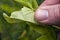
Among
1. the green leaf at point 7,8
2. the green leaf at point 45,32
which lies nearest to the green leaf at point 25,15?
the green leaf at point 45,32

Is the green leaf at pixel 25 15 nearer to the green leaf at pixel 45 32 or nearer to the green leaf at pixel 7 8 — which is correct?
the green leaf at pixel 45 32

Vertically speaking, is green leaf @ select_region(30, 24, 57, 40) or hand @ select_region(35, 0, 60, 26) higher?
hand @ select_region(35, 0, 60, 26)

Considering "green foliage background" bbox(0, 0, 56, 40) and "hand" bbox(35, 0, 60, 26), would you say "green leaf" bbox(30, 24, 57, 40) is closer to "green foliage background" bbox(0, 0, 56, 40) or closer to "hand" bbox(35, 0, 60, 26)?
"hand" bbox(35, 0, 60, 26)

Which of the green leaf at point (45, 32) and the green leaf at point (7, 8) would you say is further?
the green leaf at point (7, 8)

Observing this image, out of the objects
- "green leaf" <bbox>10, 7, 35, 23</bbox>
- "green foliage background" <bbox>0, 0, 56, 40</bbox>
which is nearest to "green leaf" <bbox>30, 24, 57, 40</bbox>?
"green leaf" <bbox>10, 7, 35, 23</bbox>

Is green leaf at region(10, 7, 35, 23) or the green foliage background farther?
the green foliage background

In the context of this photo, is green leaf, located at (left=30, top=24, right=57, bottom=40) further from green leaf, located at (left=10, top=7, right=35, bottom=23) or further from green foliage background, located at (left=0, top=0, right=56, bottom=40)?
green foliage background, located at (left=0, top=0, right=56, bottom=40)

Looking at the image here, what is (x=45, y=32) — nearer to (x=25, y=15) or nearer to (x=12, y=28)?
(x=25, y=15)

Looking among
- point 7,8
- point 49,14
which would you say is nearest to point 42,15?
point 49,14

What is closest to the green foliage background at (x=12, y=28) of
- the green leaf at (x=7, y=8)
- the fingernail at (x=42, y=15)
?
the green leaf at (x=7, y=8)

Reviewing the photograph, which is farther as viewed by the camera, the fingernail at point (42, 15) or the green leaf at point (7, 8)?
the green leaf at point (7, 8)

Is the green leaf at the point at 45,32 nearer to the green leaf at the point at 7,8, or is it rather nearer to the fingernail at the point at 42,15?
the fingernail at the point at 42,15

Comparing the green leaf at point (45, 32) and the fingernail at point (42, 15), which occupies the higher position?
the fingernail at point (42, 15)

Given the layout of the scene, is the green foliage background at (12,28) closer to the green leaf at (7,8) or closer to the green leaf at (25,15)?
the green leaf at (7,8)
